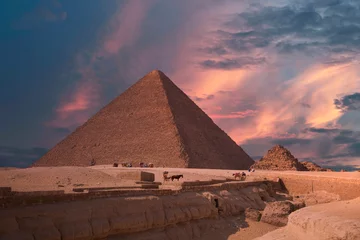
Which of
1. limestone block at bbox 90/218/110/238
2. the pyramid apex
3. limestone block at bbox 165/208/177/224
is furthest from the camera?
the pyramid apex

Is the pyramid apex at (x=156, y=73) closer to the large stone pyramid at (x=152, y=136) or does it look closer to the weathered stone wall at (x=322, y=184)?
the large stone pyramid at (x=152, y=136)

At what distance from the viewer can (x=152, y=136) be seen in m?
49.8

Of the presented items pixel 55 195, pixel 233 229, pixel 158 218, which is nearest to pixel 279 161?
pixel 233 229

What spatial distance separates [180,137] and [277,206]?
33.9m

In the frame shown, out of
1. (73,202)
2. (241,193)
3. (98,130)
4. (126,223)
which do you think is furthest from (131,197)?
(98,130)

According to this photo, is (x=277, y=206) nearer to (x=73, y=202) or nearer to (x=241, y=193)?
(x=241, y=193)

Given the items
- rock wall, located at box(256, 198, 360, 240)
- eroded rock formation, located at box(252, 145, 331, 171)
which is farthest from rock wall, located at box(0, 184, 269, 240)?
eroded rock formation, located at box(252, 145, 331, 171)

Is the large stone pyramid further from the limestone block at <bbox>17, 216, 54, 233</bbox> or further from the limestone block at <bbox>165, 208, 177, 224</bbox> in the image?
the limestone block at <bbox>17, 216, 54, 233</bbox>

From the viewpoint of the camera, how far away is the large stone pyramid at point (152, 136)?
46969 millimetres

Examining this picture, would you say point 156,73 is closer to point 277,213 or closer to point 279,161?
point 279,161

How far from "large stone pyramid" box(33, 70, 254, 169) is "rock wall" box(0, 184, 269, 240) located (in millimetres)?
30702

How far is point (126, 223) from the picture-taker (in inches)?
358

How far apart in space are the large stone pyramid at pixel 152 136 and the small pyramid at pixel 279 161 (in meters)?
9.85

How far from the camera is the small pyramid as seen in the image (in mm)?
33106
